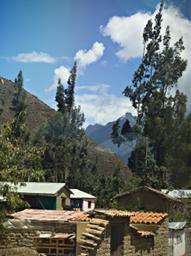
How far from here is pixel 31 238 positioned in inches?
548

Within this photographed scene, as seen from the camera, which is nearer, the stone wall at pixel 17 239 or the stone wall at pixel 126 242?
the stone wall at pixel 17 239

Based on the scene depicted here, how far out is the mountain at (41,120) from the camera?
269 ft

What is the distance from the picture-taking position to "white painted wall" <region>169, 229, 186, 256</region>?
830 inches

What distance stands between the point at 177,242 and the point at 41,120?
74723 mm

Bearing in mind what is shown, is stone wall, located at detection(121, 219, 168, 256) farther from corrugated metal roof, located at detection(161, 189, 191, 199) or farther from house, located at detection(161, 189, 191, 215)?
corrugated metal roof, located at detection(161, 189, 191, 199)

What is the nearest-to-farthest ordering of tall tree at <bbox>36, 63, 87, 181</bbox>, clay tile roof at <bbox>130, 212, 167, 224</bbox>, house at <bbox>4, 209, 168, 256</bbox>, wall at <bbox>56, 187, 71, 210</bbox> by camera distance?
house at <bbox>4, 209, 168, 256</bbox> < clay tile roof at <bbox>130, 212, 167, 224</bbox> < wall at <bbox>56, 187, 71, 210</bbox> < tall tree at <bbox>36, 63, 87, 181</bbox>

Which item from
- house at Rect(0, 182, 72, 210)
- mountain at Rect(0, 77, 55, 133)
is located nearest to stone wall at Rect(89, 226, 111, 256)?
house at Rect(0, 182, 72, 210)

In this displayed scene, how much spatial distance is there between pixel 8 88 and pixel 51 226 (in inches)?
3333

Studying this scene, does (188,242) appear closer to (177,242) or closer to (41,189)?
(177,242)

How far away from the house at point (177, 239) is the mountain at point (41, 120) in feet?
174

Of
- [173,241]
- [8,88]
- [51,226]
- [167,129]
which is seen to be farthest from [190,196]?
[8,88]

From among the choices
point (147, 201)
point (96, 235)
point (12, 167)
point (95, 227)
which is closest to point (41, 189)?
point (147, 201)

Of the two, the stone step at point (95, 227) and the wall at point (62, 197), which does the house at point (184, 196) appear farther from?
the stone step at point (95, 227)

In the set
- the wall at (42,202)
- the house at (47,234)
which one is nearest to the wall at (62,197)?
the wall at (42,202)
